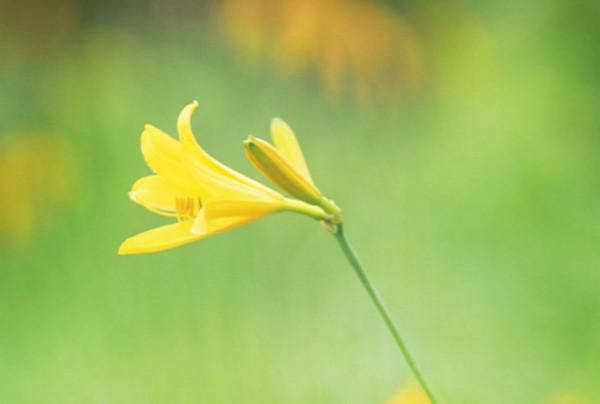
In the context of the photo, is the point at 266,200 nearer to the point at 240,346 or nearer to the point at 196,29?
the point at 240,346

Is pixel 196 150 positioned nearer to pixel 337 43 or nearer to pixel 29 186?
pixel 29 186

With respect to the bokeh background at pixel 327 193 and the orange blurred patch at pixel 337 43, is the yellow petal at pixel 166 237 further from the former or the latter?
the orange blurred patch at pixel 337 43

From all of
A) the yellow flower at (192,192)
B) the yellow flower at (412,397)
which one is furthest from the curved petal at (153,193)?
the yellow flower at (412,397)

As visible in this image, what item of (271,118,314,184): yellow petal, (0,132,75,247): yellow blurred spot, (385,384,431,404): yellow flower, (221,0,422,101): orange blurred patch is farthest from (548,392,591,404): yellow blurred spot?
(0,132,75,247): yellow blurred spot

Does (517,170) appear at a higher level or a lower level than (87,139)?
lower

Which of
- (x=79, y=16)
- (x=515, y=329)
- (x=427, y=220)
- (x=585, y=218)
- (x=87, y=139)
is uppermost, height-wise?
(x=79, y=16)

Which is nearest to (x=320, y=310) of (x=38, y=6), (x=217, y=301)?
(x=217, y=301)
